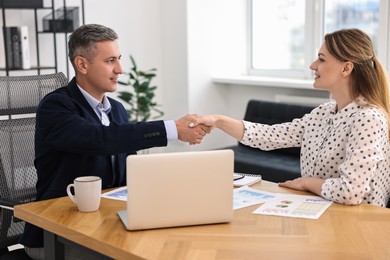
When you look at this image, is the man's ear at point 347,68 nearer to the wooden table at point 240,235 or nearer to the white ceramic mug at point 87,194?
the wooden table at point 240,235

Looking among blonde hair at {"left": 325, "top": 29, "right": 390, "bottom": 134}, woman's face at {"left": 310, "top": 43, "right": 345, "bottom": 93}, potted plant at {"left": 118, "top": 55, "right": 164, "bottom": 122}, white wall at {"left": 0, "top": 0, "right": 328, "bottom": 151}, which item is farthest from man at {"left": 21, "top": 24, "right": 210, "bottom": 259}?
white wall at {"left": 0, "top": 0, "right": 328, "bottom": 151}

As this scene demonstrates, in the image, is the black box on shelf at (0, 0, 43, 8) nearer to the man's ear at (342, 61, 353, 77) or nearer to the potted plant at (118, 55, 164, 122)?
the potted plant at (118, 55, 164, 122)

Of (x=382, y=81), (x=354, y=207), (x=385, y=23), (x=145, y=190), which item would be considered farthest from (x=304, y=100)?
(x=145, y=190)

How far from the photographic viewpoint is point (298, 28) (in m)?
5.36

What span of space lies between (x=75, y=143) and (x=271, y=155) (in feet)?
8.59

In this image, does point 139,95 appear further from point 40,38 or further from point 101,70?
point 101,70

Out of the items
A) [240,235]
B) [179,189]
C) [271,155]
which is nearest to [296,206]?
[240,235]

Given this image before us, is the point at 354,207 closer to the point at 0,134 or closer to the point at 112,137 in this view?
the point at 112,137

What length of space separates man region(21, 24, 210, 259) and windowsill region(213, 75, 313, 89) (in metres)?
2.65

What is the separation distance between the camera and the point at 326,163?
234 centimetres

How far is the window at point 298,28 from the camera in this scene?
15.7ft

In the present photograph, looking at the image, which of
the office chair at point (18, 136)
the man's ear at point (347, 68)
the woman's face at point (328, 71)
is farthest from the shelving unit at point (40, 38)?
the man's ear at point (347, 68)

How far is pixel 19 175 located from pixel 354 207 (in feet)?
4.43

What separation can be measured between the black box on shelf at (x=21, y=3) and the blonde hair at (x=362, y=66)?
2825 mm
